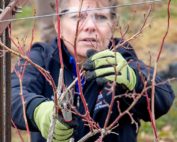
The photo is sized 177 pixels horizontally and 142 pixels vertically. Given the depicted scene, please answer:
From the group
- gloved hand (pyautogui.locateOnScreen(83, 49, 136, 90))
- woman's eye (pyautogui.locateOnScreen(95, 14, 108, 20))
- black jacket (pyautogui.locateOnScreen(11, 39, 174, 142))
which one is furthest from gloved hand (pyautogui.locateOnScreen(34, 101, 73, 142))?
woman's eye (pyautogui.locateOnScreen(95, 14, 108, 20))

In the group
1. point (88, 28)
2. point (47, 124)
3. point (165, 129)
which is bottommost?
point (47, 124)

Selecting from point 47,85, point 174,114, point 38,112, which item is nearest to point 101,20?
point 47,85

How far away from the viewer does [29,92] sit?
8.80 feet

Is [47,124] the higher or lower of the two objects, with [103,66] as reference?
lower

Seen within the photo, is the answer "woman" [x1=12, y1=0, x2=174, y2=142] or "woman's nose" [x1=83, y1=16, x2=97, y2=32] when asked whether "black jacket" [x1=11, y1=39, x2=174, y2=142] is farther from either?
"woman's nose" [x1=83, y1=16, x2=97, y2=32]

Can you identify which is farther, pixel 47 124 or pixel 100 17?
pixel 100 17

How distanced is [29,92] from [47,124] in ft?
1.76

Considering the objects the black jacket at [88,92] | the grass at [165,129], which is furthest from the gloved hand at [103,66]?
the grass at [165,129]

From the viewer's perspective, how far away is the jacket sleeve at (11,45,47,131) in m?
2.47

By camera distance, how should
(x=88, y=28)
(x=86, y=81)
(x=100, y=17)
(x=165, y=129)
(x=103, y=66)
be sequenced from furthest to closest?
(x=165, y=129)
(x=100, y=17)
(x=88, y=28)
(x=86, y=81)
(x=103, y=66)

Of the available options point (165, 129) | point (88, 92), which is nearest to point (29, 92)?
point (88, 92)

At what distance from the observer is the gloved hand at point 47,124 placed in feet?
6.75

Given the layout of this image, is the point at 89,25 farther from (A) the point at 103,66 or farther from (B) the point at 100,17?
(A) the point at 103,66

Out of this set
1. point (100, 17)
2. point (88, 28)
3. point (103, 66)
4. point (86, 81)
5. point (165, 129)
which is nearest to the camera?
point (103, 66)
